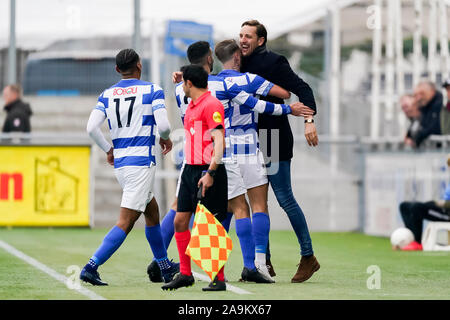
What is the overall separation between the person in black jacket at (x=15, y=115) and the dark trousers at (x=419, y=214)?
756cm

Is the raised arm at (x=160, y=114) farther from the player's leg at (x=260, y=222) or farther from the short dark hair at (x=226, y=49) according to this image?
the player's leg at (x=260, y=222)

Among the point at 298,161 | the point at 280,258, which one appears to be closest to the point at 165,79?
the point at 298,161

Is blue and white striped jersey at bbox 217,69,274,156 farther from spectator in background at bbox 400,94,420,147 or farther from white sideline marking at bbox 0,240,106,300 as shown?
spectator in background at bbox 400,94,420,147

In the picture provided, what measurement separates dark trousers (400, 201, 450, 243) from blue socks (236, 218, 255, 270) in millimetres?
5445

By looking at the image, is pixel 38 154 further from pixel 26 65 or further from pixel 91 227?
pixel 26 65

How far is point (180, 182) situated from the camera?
9.26 metres

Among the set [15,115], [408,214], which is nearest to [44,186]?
[15,115]

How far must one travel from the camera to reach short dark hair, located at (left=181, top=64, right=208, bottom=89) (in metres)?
9.06

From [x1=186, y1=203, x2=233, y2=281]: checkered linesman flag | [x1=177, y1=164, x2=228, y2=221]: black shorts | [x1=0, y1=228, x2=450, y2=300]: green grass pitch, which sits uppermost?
[x1=177, y1=164, x2=228, y2=221]: black shorts

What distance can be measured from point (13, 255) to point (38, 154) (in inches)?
238

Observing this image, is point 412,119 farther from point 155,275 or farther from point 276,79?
point 155,275

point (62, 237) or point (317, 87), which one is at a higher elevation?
point (317, 87)

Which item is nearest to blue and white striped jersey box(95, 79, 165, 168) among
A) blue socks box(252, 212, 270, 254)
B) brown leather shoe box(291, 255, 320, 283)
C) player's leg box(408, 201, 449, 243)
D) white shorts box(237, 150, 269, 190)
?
white shorts box(237, 150, 269, 190)

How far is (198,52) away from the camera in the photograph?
9.70 metres
